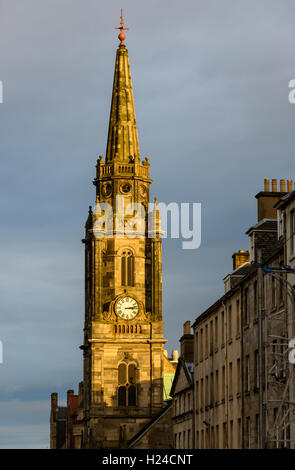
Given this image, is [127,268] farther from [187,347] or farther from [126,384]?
[187,347]

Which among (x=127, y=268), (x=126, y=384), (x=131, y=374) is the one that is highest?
(x=127, y=268)

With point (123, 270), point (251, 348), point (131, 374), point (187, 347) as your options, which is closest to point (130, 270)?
point (123, 270)

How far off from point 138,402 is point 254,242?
179 ft

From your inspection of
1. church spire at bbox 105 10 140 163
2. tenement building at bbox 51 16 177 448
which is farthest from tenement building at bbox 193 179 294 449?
church spire at bbox 105 10 140 163

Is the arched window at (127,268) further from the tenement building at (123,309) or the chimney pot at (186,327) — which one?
the chimney pot at (186,327)

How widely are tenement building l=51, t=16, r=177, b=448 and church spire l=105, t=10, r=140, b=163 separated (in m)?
0.10

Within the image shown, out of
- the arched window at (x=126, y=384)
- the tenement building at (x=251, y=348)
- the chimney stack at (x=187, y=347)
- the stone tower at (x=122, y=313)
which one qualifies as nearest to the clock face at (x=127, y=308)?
the stone tower at (x=122, y=313)

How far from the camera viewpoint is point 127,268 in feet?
382

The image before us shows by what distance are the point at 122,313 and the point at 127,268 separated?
471cm

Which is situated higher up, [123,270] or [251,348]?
[123,270]

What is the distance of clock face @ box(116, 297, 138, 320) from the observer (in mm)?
114750

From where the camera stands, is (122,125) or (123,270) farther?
(122,125)

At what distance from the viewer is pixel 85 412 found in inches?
4636
